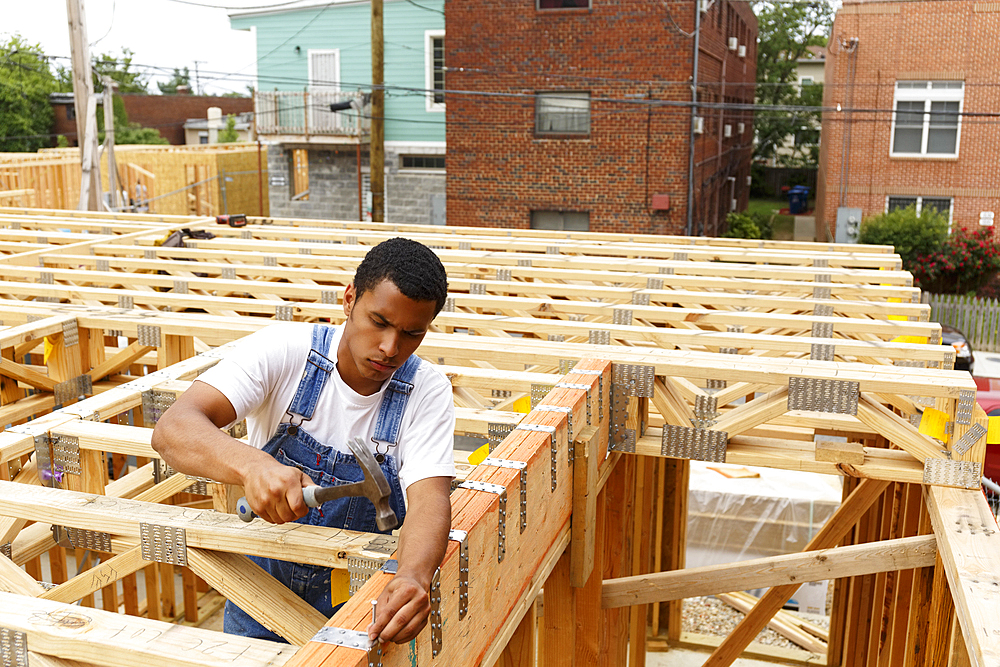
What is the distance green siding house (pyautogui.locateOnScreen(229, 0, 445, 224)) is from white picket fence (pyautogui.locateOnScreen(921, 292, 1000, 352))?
554 inches

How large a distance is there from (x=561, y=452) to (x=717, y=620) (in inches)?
268

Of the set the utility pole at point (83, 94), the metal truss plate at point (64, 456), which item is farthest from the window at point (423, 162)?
the metal truss plate at point (64, 456)

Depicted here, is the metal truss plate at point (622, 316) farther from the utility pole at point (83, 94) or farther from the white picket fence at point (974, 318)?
the white picket fence at point (974, 318)

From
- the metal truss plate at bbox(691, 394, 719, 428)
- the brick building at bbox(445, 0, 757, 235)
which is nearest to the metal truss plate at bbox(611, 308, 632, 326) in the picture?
the metal truss plate at bbox(691, 394, 719, 428)

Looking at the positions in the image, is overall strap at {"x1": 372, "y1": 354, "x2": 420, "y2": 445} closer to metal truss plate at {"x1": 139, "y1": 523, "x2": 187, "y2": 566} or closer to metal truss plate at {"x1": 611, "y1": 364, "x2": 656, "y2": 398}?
metal truss plate at {"x1": 139, "y1": 523, "x2": 187, "y2": 566}

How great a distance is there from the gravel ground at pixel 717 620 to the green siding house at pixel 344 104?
17.6 m

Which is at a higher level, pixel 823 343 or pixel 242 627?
pixel 823 343

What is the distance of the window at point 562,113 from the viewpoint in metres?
22.7

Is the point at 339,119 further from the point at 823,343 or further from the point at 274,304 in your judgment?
the point at 823,343

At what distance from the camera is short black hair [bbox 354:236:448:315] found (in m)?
2.86

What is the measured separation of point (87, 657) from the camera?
2572 mm

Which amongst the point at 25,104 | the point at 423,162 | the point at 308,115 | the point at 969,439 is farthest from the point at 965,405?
the point at 25,104

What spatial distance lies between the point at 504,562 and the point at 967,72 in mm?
25637

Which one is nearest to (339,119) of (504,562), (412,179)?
(412,179)
